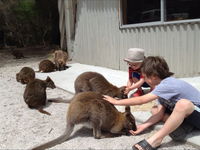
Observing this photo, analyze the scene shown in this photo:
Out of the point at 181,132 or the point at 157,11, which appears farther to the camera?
the point at 157,11

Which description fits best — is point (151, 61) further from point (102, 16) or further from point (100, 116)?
point (102, 16)

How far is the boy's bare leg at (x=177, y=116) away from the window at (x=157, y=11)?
4.31m

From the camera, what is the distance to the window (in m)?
7.48

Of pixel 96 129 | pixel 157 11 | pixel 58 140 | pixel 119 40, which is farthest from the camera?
pixel 119 40

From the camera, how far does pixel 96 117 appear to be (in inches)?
163

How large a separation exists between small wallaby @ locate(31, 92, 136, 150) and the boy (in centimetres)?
23

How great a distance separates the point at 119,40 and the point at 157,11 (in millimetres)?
1925

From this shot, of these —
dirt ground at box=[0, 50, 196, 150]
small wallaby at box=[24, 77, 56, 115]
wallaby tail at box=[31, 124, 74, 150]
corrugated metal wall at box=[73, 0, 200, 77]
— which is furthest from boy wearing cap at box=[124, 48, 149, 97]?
corrugated metal wall at box=[73, 0, 200, 77]

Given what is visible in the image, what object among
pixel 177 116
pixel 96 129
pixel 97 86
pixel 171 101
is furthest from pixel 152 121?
pixel 97 86

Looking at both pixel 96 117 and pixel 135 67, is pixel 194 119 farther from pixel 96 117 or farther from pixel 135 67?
pixel 135 67

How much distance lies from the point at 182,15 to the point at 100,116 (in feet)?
15.5

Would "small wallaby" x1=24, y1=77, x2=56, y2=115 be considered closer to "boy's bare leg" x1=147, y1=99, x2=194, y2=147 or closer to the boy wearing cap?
the boy wearing cap

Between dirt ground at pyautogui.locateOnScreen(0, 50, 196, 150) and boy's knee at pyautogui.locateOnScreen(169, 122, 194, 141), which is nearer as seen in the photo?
boy's knee at pyautogui.locateOnScreen(169, 122, 194, 141)

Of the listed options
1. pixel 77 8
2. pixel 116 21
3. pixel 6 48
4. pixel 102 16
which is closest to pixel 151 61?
pixel 116 21
